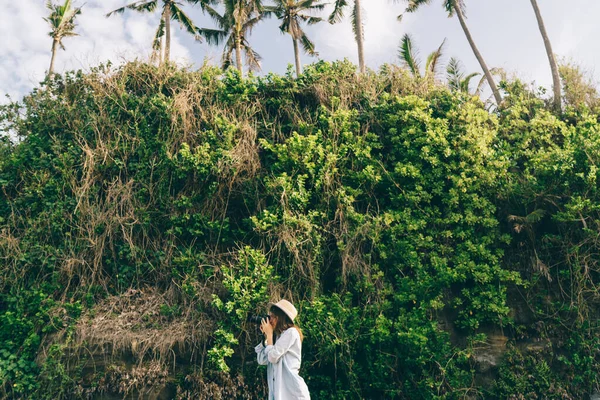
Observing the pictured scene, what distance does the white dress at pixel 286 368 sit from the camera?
4266mm

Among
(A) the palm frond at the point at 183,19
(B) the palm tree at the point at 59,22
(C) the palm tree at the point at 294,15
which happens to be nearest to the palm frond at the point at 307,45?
(C) the palm tree at the point at 294,15

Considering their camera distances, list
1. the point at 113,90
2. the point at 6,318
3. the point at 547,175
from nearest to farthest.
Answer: the point at 6,318 → the point at 547,175 → the point at 113,90

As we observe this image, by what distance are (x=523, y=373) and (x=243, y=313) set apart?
4.47m

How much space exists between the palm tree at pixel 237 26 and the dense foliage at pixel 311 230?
1175 cm

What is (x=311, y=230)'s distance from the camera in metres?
7.00

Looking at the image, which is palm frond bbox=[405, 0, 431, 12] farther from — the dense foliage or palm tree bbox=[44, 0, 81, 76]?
palm tree bbox=[44, 0, 81, 76]

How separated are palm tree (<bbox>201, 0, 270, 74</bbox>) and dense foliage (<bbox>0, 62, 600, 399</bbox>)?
1175 centimetres

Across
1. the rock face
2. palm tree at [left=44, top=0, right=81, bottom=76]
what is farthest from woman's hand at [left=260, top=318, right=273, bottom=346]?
palm tree at [left=44, top=0, right=81, bottom=76]

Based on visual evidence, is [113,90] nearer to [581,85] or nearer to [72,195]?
[72,195]

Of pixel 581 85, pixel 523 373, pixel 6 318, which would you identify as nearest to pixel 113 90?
pixel 6 318

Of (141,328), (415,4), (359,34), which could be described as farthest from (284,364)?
(415,4)

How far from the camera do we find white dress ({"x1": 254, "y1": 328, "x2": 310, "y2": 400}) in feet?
14.0

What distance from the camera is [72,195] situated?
7.50 m

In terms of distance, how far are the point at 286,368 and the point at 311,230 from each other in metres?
2.98
